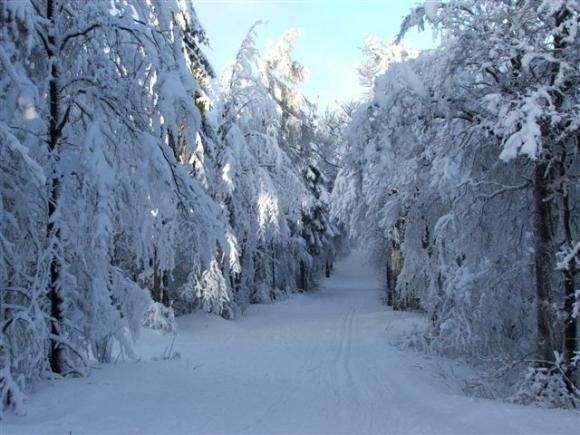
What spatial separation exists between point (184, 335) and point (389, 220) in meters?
7.55

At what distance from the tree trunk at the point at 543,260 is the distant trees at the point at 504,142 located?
0.02 metres

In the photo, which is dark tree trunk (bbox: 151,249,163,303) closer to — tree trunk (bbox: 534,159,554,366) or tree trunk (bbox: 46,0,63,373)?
tree trunk (bbox: 46,0,63,373)

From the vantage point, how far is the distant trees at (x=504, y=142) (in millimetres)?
7961

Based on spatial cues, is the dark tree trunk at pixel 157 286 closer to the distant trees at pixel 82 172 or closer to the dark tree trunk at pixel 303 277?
the distant trees at pixel 82 172

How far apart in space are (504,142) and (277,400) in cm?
513

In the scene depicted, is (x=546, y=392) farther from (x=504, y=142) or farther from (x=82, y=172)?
(x=82, y=172)

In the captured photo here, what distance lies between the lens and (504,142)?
8438mm

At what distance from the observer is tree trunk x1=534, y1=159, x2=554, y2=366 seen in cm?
857

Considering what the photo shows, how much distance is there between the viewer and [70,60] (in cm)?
724

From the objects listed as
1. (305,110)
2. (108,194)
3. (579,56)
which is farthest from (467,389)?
(305,110)

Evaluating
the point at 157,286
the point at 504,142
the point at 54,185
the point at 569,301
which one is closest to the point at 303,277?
the point at 157,286

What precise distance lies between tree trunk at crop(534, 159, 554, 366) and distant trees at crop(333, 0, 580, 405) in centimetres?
2

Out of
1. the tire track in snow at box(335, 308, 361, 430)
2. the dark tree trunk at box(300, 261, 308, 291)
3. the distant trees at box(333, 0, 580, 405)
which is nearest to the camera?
the tire track in snow at box(335, 308, 361, 430)

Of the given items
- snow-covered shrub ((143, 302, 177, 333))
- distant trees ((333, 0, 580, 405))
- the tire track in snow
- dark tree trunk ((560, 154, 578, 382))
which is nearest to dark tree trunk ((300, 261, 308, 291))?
the tire track in snow
